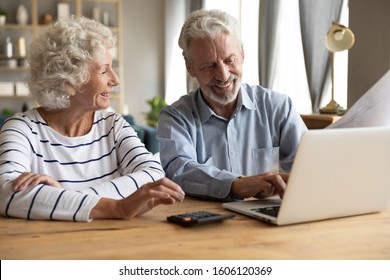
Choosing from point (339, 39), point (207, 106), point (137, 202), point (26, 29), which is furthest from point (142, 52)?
point (137, 202)

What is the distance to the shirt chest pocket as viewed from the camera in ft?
6.51

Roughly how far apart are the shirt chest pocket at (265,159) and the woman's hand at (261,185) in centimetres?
42

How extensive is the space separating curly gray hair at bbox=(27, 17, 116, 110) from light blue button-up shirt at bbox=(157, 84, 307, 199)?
0.36m

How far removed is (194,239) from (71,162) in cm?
73

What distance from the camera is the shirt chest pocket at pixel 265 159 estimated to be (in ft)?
6.51

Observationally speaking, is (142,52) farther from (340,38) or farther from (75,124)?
(75,124)

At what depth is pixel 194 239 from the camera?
1140 mm

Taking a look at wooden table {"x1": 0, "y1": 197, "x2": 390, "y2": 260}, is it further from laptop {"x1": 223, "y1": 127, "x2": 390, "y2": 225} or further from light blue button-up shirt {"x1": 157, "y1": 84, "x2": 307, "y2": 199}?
light blue button-up shirt {"x1": 157, "y1": 84, "x2": 307, "y2": 199}

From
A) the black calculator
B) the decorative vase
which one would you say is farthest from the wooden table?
the decorative vase

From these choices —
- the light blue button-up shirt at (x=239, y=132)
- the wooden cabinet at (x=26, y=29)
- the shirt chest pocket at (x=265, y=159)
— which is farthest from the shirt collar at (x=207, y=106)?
the wooden cabinet at (x=26, y=29)

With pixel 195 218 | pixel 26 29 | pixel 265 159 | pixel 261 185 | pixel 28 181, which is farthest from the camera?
pixel 26 29

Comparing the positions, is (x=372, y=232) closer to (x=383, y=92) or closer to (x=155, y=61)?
(x=383, y=92)
